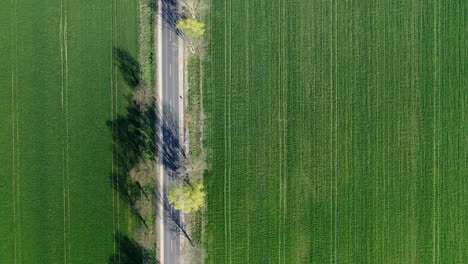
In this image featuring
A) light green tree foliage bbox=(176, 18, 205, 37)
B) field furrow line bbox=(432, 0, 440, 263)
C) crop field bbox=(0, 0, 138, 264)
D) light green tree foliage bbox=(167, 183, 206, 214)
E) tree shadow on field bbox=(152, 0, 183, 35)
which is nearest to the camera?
light green tree foliage bbox=(167, 183, 206, 214)

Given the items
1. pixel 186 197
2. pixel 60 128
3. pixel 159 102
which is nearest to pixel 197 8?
pixel 159 102

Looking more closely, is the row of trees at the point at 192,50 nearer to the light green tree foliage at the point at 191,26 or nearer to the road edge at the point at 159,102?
the light green tree foliage at the point at 191,26

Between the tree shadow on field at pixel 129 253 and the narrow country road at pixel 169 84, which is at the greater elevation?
the narrow country road at pixel 169 84

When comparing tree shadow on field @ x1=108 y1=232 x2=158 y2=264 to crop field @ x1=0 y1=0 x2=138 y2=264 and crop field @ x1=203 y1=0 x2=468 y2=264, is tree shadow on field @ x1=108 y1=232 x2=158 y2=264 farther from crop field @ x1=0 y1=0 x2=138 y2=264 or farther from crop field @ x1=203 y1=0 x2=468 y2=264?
crop field @ x1=203 y1=0 x2=468 y2=264

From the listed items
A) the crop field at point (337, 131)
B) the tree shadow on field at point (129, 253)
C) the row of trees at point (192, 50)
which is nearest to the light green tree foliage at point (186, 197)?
the row of trees at point (192, 50)

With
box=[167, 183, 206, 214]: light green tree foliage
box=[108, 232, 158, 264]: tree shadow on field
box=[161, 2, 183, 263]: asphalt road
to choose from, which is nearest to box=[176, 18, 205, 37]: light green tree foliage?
box=[161, 2, 183, 263]: asphalt road

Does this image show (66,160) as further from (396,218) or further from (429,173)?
(429,173)

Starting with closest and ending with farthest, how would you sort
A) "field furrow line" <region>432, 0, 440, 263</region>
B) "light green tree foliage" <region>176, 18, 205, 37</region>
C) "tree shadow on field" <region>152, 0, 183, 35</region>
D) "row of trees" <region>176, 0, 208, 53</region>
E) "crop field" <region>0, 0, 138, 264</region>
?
"light green tree foliage" <region>176, 18, 205, 37</region>
"crop field" <region>0, 0, 138, 264</region>
"row of trees" <region>176, 0, 208, 53</region>
"tree shadow on field" <region>152, 0, 183, 35</region>
"field furrow line" <region>432, 0, 440, 263</region>
